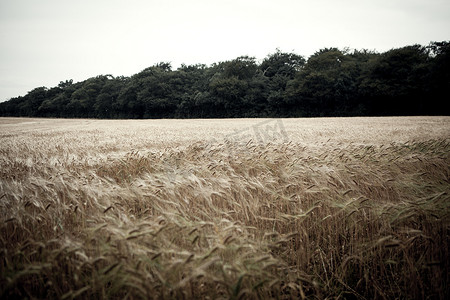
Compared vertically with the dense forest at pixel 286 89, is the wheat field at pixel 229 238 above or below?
below

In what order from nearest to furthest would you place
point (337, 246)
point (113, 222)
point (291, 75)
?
point (113, 222)
point (337, 246)
point (291, 75)

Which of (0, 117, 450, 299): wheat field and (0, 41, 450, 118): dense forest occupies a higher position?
(0, 41, 450, 118): dense forest

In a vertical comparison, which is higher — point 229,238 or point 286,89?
point 286,89

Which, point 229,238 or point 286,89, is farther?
point 286,89

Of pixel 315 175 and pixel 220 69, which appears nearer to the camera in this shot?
pixel 315 175

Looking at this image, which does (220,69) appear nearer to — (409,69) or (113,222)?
(409,69)

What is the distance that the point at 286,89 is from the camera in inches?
2000

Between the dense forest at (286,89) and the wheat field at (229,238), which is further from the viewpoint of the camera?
the dense forest at (286,89)

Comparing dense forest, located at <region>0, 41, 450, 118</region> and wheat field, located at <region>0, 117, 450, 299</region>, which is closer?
wheat field, located at <region>0, 117, 450, 299</region>

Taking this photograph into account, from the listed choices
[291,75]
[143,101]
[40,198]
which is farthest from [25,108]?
[40,198]

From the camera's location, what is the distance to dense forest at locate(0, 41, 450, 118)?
1563 inches

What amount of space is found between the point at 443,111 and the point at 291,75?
A: 104ft

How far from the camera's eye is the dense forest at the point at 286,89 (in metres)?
39.7

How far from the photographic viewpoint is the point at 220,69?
67812mm
